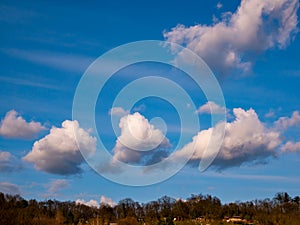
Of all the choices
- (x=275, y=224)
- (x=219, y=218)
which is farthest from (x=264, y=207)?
(x=275, y=224)

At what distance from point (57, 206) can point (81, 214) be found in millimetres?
9399

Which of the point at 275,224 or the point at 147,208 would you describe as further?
the point at 147,208

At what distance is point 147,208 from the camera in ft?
506

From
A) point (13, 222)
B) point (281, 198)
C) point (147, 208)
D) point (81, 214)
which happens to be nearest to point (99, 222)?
point (81, 214)

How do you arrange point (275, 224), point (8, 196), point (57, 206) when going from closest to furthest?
point (275, 224) → point (8, 196) → point (57, 206)

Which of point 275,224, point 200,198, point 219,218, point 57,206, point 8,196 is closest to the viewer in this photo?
point 275,224

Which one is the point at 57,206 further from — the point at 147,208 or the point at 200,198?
the point at 200,198

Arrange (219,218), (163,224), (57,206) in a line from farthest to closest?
1. (57,206)
2. (219,218)
3. (163,224)

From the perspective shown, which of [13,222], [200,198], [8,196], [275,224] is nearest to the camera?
[13,222]

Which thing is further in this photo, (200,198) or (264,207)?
(200,198)

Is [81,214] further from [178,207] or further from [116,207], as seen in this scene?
[178,207]

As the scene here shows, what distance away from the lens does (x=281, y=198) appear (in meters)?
158

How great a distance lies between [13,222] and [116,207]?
84.4 m

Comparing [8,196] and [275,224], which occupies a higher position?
[8,196]
